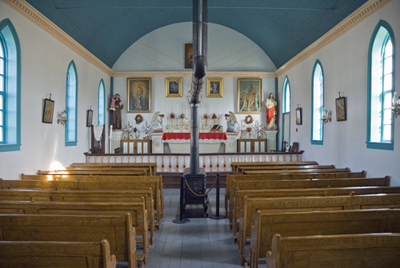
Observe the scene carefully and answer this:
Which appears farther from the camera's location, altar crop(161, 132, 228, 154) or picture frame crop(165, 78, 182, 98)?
picture frame crop(165, 78, 182, 98)

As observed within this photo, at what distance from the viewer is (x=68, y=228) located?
10.3 feet

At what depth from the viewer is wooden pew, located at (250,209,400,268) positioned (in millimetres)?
3266

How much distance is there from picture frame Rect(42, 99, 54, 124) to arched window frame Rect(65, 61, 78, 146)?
1.66 m

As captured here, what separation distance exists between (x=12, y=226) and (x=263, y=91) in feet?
50.7

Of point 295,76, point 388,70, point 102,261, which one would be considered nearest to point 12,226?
point 102,261

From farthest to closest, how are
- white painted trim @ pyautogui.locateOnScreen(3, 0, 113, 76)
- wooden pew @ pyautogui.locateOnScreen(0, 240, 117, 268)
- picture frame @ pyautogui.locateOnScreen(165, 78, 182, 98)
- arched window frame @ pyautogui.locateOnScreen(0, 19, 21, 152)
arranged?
1. picture frame @ pyautogui.locateOnScreen(165, 78, 182, 98)
2. white painted trim @ pyautogui.locateOnScreen(3, 0, 113, 76)
3. arched window frame @ pyautogui.locateOnScreen(0, 19, 21, 152)
4. wooden pew @ pyautogui.locateOnScreen(0, 240, 117, 268)

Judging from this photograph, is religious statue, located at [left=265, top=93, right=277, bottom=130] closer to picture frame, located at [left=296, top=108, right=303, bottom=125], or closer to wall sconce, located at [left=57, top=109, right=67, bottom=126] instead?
picture frame, located at [left=296, top=108, right=303, bottom=125]

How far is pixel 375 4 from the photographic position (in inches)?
299

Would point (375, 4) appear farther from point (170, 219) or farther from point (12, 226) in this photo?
point (12, 226)

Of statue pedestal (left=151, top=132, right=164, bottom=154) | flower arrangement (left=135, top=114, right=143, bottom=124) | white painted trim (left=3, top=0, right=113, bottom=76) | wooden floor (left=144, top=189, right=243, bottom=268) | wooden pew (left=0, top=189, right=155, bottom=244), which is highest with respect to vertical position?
white painted trim (left=3, top=0, right=113, bottom=76)

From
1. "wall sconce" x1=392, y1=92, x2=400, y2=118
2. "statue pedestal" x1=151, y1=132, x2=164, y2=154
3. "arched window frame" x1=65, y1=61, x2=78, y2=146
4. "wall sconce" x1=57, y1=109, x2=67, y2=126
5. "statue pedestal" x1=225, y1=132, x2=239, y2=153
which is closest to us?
"wall sconce" x1=392, y1=92, x2=400, y2=118

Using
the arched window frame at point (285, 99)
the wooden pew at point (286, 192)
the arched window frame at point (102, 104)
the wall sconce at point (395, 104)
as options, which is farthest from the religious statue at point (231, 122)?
the wooden pew at point (286, 192)

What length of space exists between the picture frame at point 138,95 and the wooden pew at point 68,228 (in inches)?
551

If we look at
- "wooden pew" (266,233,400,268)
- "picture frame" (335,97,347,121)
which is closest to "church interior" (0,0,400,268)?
"wooden pew" (266,233,400,268)
